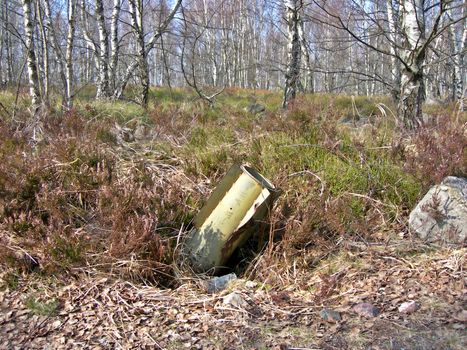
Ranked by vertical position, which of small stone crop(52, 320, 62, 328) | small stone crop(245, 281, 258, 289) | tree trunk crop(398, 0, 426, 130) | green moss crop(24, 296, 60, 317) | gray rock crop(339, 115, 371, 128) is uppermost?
tree trunk crop(398, 0, 426, 130)

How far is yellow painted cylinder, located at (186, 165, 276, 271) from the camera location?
348 centimetres

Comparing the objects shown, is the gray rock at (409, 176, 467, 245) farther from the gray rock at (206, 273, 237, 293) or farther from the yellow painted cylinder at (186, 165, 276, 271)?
the gray rock at (206, 273, 237, 293)

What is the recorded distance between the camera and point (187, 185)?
4.46m

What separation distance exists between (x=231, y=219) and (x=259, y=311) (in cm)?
85

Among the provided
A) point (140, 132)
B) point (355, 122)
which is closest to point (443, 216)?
point (355, 122)

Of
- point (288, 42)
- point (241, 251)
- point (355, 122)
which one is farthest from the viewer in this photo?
point (288, 42)

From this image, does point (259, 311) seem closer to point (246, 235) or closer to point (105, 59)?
point (246, 235)

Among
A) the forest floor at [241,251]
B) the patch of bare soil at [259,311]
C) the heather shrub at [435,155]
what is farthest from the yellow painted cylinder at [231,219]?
the heather shrub at [435,155]

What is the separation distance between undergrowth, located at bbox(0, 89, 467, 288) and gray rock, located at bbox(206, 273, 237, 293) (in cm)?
28

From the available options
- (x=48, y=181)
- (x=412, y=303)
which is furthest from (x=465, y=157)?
(x=48, y=181)

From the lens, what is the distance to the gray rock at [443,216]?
3.43m

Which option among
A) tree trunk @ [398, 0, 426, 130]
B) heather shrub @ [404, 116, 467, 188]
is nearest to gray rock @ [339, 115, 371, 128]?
tree trunk @ [398, 0, 426, 130]

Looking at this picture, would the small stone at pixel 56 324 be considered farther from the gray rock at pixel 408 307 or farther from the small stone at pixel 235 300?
the gray rock at pixel 408 307

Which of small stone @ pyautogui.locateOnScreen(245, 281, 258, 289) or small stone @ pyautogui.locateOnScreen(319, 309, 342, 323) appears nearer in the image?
small stone @ pyautogui.locateOnScreen(319, 309, 342, 323)
